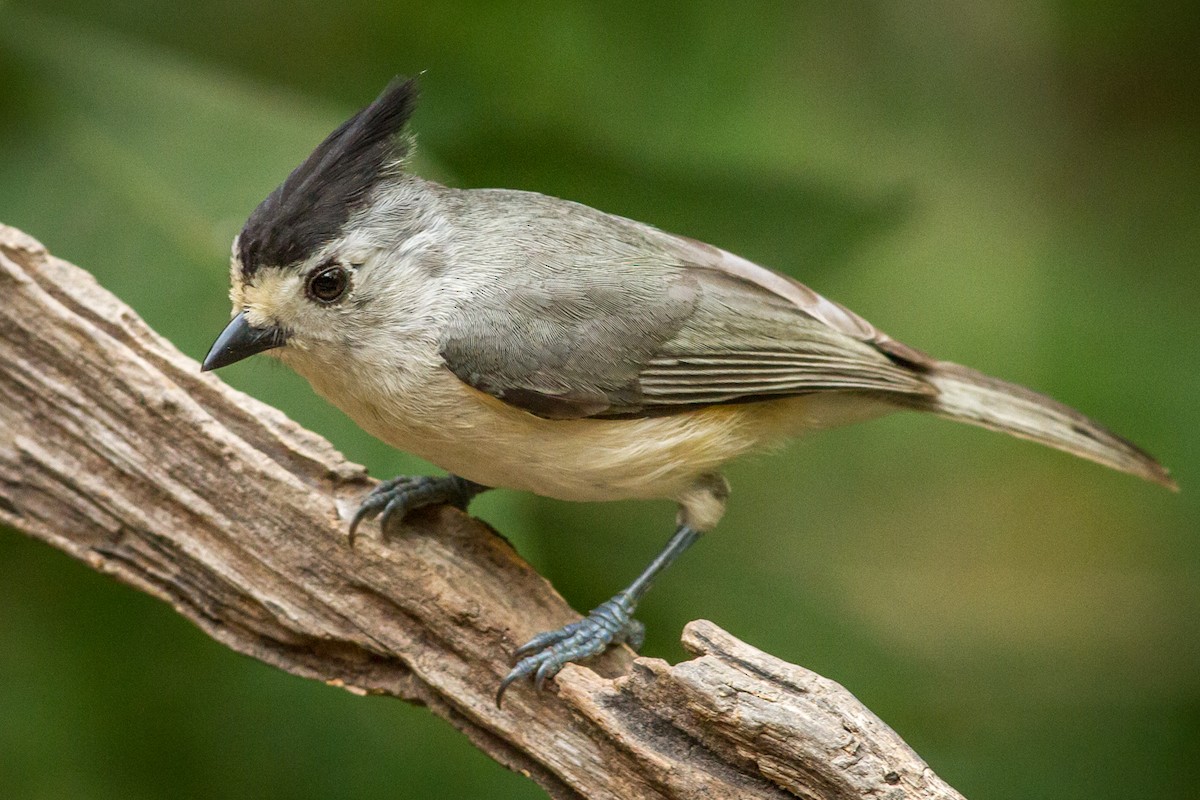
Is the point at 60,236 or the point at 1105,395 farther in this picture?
the point at 1105,395

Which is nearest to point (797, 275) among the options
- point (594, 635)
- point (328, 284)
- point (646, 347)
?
point (646, 347)

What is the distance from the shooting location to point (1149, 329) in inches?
150

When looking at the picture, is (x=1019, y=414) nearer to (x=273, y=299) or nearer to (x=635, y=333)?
(x=635, y=333)

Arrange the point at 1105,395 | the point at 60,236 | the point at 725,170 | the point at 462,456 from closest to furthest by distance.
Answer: the point at 462,456, the point at 60,236, the point at 725,170, the point at 1105,395

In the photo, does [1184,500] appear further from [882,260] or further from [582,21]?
[582,21]

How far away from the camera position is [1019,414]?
2873 mm

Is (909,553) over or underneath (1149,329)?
underneath

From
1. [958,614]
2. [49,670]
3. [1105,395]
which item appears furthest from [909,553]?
[49,670]

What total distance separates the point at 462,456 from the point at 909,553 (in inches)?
93.5

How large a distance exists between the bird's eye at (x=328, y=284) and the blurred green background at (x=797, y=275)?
1.81ft

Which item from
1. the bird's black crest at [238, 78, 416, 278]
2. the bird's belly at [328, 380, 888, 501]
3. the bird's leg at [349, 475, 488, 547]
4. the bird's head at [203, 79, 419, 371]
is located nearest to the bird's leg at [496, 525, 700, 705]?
the bird's belly at [328, 380, 888, 501]

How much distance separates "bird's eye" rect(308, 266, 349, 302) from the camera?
2338 mm

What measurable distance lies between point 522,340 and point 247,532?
2.30ft

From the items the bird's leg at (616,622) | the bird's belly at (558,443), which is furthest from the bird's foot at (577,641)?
the bird's belly at (558,443)
